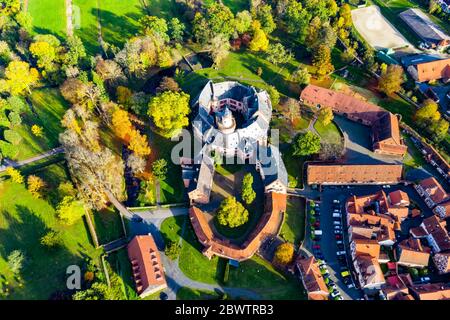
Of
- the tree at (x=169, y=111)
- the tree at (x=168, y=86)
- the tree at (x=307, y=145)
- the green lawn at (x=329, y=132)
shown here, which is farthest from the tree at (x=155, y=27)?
the tree at (x=307, y=145)

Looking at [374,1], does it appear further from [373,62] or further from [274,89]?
[274,89]

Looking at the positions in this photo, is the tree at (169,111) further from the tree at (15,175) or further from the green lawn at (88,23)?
the green lawn at (88,23)

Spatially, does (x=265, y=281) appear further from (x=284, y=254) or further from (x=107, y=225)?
(x=107, y=225)

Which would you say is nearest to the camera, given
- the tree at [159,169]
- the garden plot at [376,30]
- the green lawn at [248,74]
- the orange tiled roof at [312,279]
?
the orange tiled roof at [312,279]

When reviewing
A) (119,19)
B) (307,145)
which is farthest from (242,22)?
(307,145)

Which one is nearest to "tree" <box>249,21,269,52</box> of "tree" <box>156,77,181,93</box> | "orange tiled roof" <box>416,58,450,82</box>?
"tree" <box>156,77,181,93</box>

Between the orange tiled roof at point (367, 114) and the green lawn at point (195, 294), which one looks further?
the orange tiled roof at point (367, 114)

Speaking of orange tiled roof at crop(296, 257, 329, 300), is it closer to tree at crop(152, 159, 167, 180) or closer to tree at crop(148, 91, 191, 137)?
tree at crop(152, 159, 167, 180)
